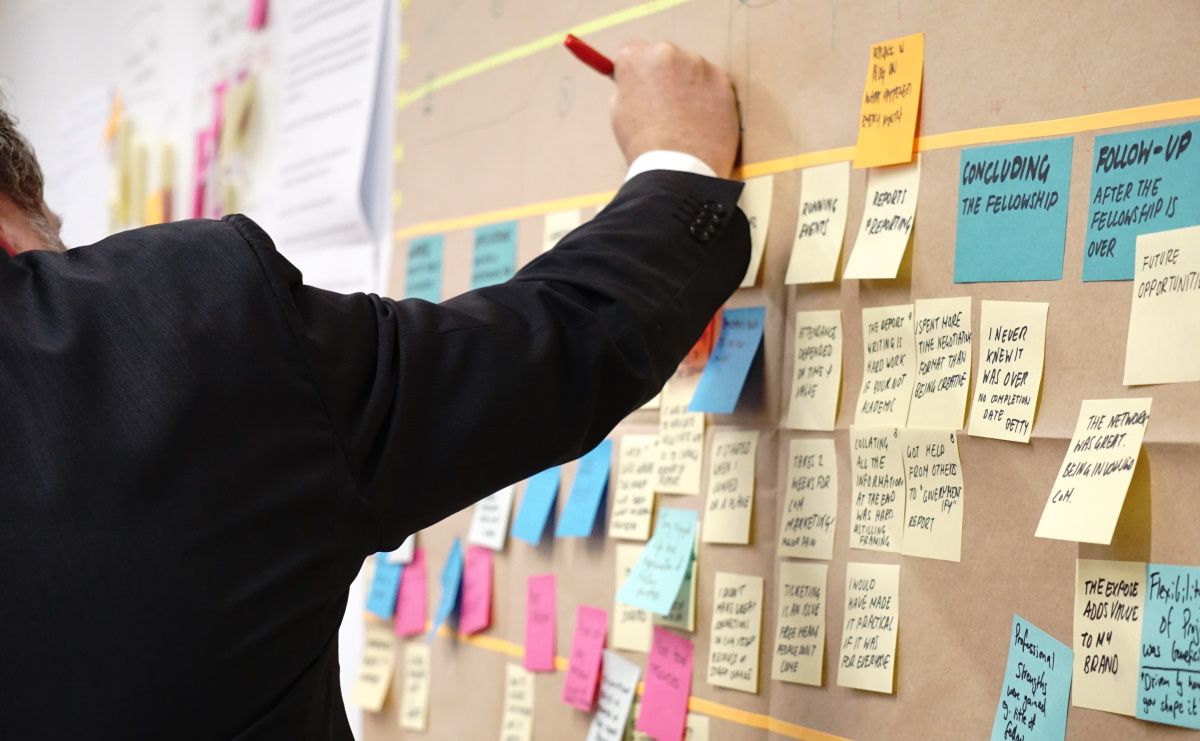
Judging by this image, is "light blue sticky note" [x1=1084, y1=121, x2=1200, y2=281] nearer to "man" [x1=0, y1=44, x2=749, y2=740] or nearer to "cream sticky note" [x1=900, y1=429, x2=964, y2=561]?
"cream sticky note" [x1=900, y1=429, x2=964, y2=561]

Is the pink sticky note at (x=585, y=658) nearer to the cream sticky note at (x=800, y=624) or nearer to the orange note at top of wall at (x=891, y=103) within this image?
the cream sticky note at (x=800, y=624)

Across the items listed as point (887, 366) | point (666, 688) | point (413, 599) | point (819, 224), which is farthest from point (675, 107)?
point (413, 599)

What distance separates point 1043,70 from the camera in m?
0.81

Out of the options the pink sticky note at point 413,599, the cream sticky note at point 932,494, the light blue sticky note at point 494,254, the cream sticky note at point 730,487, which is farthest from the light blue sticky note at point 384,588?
the cream sticky note at point 932,494

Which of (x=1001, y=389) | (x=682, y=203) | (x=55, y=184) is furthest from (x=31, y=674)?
(x=55, y=184)

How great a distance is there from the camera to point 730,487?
1017mm

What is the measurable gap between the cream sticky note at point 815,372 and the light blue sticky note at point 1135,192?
220 millimetres

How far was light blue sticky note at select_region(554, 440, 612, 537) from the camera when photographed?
1.16 meters

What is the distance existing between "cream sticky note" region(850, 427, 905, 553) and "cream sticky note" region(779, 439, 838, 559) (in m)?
0.02

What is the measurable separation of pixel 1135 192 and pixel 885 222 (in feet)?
0.64

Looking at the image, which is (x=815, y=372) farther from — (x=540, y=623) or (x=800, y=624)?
(x=540, y=623)

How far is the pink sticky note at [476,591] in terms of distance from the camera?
4.25 ft

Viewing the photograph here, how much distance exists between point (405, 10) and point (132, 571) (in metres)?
1.00

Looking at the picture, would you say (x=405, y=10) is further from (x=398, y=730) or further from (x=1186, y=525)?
(x=1186, y=525)
